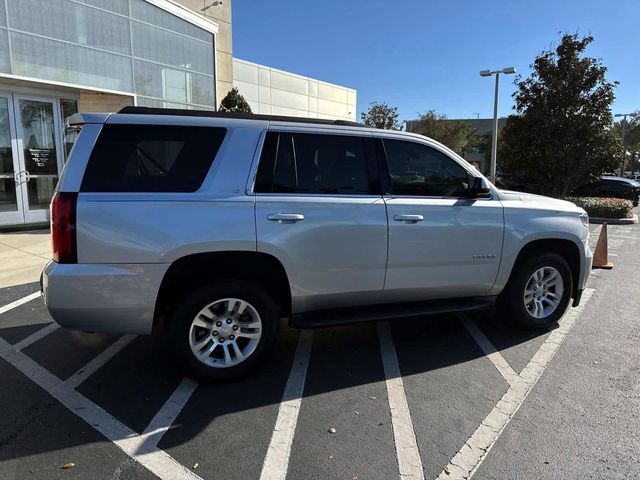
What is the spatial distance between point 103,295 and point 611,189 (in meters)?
21.0

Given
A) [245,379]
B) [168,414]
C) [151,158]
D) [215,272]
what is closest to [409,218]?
[215,272]

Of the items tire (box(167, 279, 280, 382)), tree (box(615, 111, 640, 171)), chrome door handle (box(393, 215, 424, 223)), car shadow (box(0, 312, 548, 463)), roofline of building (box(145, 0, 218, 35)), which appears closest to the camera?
car shadow (box(0, 312, 548, 463))

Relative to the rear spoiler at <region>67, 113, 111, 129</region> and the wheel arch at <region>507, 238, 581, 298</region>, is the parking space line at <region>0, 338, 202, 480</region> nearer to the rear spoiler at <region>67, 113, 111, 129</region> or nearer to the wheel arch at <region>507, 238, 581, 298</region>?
the rear spoiler at <region>67, 113, 111, 129</region>

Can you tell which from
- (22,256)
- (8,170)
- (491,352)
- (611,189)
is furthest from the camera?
(611,189)

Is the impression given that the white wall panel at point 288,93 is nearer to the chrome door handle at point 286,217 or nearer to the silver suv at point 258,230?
the silver suv at point 258,230

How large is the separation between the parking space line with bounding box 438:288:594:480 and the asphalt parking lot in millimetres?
12

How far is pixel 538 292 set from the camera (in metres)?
4.76

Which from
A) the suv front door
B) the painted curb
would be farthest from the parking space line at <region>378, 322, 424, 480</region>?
the painted curb

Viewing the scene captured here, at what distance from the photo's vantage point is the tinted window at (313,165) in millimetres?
3654

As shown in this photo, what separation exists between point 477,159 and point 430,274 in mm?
64878

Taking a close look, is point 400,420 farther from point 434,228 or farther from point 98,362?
point 98,362

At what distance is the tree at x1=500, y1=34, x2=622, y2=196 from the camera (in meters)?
16.0

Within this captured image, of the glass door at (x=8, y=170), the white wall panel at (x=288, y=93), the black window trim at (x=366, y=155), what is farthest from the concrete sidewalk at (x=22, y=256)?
the white wall panel at (x=288, y=93)

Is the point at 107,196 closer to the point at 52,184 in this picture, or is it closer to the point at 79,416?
the point at 79,416
